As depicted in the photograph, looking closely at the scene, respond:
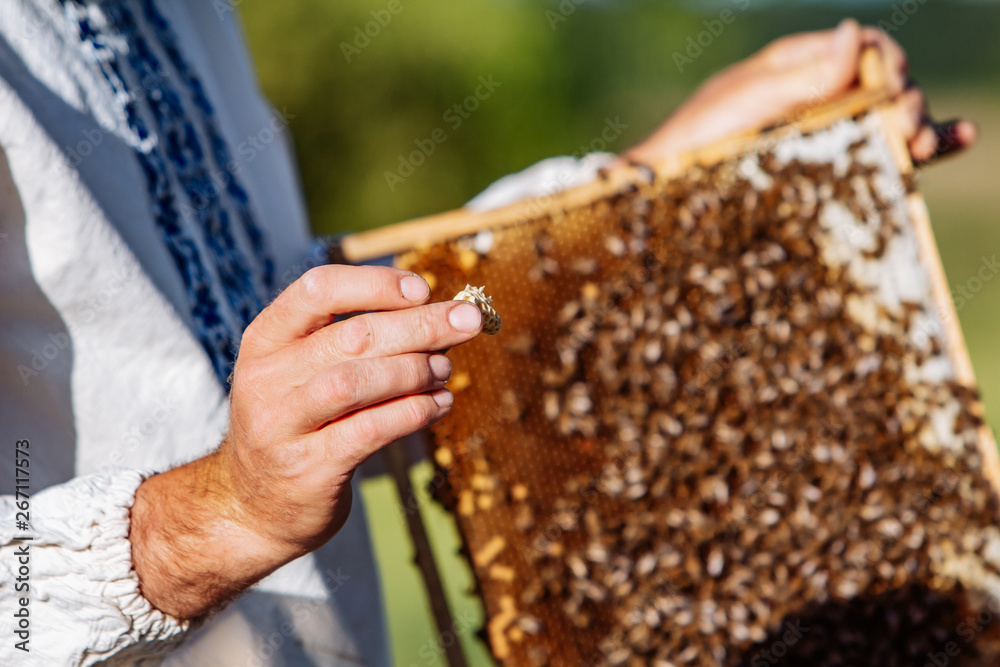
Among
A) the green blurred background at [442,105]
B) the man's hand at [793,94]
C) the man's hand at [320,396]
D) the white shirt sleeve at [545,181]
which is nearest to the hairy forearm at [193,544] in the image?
the man's hand at [320,396]

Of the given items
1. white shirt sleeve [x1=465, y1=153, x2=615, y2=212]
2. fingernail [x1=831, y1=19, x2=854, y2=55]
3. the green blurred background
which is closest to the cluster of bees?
white shirt sleeve [x1=465, y1=153, x2=615, y2=212]

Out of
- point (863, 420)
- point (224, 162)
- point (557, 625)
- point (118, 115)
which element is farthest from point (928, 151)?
point (118, 115)

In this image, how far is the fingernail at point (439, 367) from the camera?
3.39 feet

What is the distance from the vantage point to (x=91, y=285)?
1416 mm

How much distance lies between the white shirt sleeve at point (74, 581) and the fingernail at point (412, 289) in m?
0.65

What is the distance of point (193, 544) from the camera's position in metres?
1.14

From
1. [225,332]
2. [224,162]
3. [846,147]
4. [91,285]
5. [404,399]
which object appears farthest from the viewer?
[846,147]

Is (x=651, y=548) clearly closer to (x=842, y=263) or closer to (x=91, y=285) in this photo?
(x=842, y=263)

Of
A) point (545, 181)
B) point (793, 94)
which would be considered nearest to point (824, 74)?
point (793, 94)

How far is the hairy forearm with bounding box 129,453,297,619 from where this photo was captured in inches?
45.2

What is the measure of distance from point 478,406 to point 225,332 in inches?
30.6

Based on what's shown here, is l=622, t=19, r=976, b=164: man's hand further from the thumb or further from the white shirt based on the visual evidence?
the white shirt

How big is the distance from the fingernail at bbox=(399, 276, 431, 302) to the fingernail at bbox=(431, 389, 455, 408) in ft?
0.52

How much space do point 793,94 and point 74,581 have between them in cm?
241
